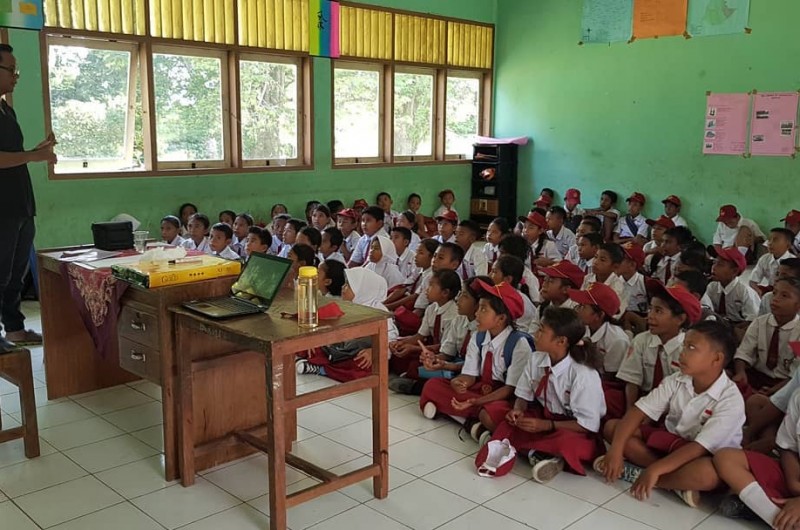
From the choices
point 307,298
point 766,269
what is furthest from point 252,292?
point 766,269

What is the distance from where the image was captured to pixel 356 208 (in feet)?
25.1

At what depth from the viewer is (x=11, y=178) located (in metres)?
3.70

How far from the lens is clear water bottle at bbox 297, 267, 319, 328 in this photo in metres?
2.41

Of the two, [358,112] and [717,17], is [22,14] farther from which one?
[717,17]

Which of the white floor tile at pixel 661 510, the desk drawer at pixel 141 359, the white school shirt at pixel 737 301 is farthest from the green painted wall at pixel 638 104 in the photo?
the desk drawer at pixel 141 359

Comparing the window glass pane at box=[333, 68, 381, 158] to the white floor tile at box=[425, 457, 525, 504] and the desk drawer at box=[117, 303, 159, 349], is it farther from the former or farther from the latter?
the white floor tile at box=[425, 457, 525, 504]

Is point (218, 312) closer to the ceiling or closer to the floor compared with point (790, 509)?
closer to the ceiling

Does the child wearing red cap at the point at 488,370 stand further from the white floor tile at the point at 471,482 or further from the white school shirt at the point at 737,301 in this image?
the white school shirt at the point at 737,301

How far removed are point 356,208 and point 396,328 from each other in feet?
11.2

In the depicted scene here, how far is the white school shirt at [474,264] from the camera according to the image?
17.5 ft

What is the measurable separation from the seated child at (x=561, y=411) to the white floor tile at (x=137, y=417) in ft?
5.05

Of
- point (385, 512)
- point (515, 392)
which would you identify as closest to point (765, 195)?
point (515, 392)

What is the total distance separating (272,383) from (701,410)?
155cm

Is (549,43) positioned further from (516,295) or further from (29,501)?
(29,501)
